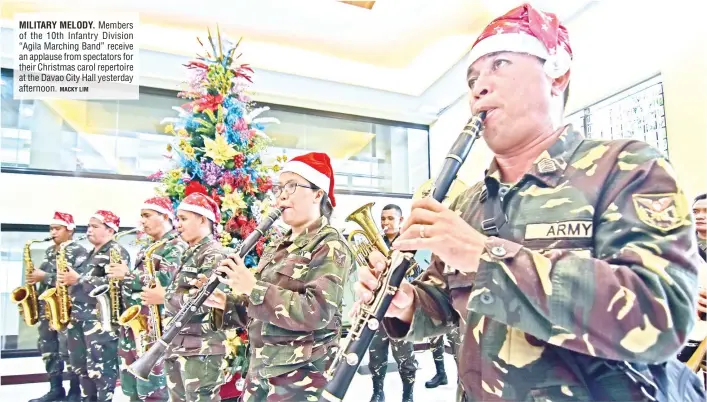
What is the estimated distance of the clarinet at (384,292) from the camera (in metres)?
1.10

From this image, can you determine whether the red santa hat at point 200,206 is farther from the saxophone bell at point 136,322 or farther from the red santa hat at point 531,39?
the red santa hat at point 531,39

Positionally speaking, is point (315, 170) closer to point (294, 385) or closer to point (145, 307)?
point (294, 385)

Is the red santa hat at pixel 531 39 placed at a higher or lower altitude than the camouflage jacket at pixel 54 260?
higher

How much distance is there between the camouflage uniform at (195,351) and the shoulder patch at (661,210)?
2433 mm

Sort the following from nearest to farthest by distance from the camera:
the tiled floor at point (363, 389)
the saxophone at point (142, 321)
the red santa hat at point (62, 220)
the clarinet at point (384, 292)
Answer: the clarinet at point (384, 292), the saxophone at point (142, 321), the tiled floor at point (363, 389), the red santa hat at point (62, 220)

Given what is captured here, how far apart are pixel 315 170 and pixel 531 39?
169cm

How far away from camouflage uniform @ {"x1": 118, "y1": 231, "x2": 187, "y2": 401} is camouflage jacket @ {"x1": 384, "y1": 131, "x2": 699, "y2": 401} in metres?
2.96

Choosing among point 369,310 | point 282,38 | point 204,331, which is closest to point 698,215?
point 369,310

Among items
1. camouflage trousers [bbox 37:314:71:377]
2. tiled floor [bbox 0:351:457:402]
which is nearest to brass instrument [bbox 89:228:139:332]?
camouflage trousers [bbox 37:314:71:377]

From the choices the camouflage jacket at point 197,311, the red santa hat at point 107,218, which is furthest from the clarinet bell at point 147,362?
the red santa hat at point 107,218

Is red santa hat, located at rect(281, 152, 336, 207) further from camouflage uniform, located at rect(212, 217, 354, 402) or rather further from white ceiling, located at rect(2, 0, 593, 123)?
white ceiling, located at rect(2, 0, 593, 123)

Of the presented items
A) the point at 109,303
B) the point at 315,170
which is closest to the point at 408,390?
the point at 315,170

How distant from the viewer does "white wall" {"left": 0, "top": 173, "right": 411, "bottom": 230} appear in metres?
5.90

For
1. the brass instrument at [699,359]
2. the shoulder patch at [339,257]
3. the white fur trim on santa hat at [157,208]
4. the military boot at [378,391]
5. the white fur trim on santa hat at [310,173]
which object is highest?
the white fur trim on santa hat at [310,173]
